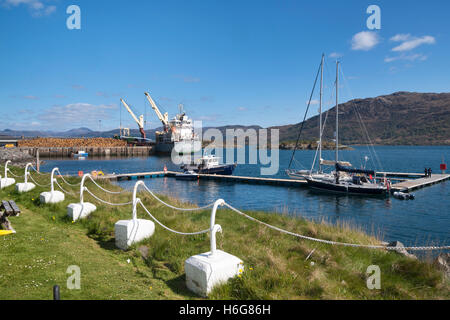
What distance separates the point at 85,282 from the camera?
5.56 metres

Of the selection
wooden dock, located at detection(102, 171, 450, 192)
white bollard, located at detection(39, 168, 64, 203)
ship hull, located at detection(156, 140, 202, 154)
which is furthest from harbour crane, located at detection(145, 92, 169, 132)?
Result: white bollard, located at detection(39, 168, 64, 203)

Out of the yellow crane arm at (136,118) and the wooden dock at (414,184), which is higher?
the yellow crane arm at (136,118)

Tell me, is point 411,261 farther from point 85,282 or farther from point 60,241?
point 60,241

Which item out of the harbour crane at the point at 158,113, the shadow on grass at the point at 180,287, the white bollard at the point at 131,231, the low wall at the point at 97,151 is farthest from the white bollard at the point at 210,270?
the harbour crane at the point at 158,113

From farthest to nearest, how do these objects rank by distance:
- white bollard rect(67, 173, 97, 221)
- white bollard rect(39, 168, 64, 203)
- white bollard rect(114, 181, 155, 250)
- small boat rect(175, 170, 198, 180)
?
small boat rect(175, 170, 198, 180) < white bollard rect(39, 168, 64, 203) < white bollard rect(67, 173, 97, 221) < white bollard rect(114, 181, 155, 250)

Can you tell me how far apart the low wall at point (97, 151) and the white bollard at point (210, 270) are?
96.2m

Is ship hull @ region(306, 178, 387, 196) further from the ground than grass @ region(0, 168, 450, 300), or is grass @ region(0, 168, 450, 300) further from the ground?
grass @ region(0, 168, 450, 300)

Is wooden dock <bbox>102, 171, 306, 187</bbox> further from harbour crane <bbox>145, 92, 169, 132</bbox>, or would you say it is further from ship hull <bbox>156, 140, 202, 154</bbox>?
harbour crane <bbox>145, 92, 169, 132</bbox>

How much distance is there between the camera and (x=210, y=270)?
17.1 ft

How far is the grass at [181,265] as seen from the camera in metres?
5.19

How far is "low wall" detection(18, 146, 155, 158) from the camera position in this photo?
302ft

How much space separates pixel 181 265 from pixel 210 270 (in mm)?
1689

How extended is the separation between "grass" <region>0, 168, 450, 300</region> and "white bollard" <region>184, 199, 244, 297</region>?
0.46 feet

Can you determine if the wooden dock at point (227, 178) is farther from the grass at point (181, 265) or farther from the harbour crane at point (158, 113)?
the harbour crane at point (158, 113)
